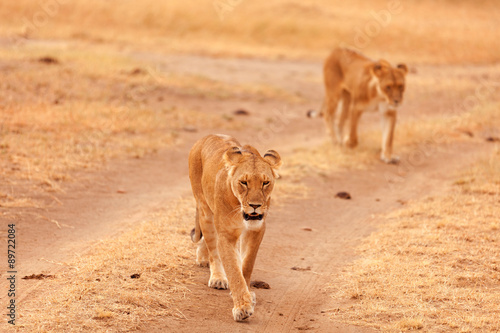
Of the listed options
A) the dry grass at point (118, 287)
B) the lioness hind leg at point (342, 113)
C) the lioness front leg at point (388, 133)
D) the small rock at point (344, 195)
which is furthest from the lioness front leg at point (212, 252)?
the lioness hind leg at point (342, 113)

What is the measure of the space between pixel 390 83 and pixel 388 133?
925mm

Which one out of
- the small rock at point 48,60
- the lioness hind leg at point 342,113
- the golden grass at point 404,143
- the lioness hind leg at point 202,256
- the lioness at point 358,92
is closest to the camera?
the lioness hind leg at point 202,256

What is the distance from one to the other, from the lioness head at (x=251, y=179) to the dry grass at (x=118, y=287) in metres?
1.09

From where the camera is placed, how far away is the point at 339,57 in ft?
41.2

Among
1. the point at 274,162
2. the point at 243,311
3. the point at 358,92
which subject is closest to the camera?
the point at 243,311

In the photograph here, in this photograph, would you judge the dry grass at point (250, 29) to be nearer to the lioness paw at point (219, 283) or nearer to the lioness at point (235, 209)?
the lioness at point (235, 209)

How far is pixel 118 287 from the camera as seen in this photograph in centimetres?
575

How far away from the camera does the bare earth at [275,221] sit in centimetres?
565

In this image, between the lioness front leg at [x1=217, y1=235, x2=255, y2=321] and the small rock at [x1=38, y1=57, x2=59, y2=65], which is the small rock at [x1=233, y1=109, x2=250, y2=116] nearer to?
the small rock at [x1=38, y1=57, x2=59, y2=65]

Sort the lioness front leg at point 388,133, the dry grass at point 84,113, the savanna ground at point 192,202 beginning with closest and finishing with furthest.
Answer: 1. the savanna ground at point 192,202
2. the dry grass at point 84,113
3. the lioness front leg at point 388,133

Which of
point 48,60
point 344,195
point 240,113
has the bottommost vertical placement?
point 344,195

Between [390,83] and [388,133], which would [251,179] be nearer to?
[390,83]

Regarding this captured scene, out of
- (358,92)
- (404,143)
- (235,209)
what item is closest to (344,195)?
(358,92)

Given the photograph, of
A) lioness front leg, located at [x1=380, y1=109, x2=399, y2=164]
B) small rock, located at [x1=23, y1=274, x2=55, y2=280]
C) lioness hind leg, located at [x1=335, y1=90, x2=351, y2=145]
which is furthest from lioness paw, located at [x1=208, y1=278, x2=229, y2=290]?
lioness hind leg, located at [x1=335, y1=90, x2=351, y2=145]
